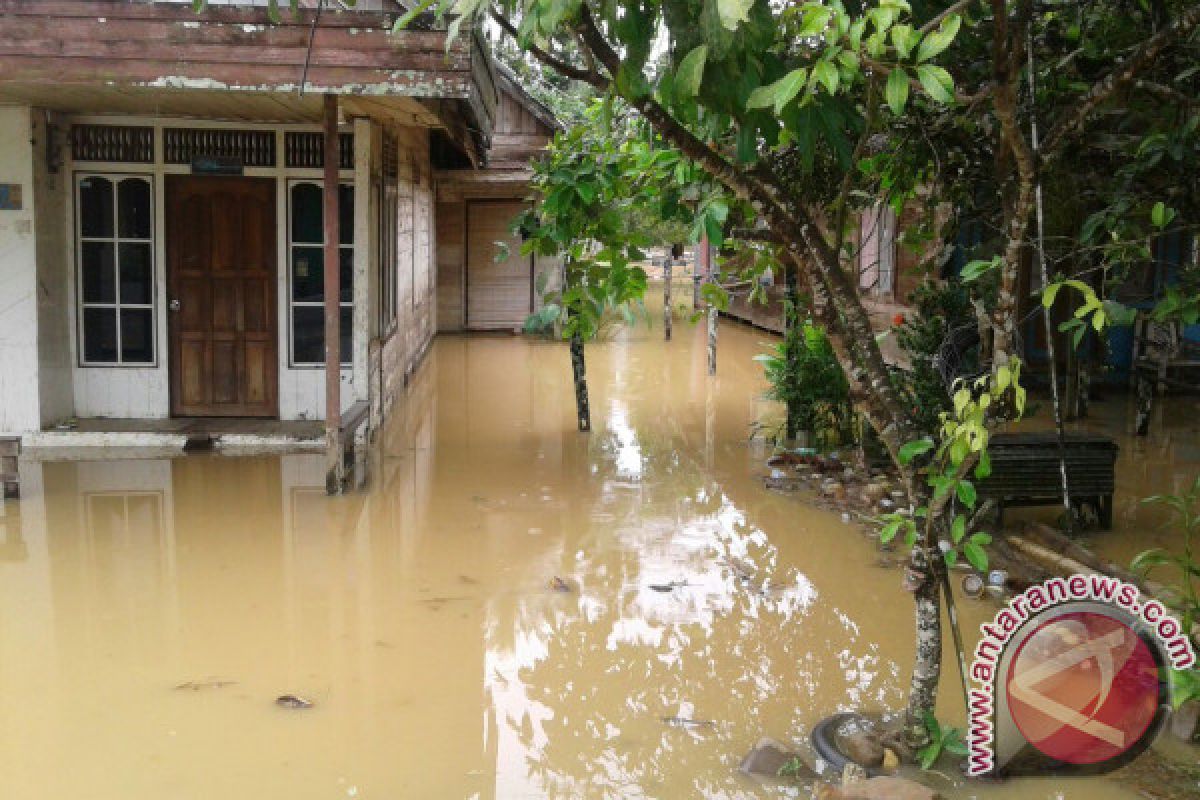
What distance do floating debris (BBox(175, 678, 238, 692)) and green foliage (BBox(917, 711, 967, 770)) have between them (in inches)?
121

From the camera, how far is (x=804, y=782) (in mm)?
4973

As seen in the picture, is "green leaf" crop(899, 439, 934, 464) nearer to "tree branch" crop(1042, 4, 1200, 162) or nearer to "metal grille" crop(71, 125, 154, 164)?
"tree branch" crop(1042, 4, 1200, 162)

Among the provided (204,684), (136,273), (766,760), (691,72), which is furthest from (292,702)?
(136,273)

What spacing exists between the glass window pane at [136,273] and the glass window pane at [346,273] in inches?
65.1

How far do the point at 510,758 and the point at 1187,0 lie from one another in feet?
16.7

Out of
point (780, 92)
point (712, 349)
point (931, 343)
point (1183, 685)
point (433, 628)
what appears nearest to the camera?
point (780, 92)

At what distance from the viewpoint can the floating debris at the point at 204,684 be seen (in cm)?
579

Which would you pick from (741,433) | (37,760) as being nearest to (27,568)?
(37,760)

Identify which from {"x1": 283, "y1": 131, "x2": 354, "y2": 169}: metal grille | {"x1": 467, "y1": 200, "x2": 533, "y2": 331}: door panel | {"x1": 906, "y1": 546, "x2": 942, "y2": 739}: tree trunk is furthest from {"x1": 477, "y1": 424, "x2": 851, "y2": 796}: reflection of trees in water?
{"x1": 467, "y1": 200, "x2": 533, "y2": 331}: door panel

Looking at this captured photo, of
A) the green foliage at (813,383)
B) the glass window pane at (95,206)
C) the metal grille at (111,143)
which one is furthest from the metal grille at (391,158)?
the green foliage at (813,383)

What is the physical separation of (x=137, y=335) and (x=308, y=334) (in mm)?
1501

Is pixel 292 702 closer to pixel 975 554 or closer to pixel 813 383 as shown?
→ pixel 975 554

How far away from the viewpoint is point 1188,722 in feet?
17.4

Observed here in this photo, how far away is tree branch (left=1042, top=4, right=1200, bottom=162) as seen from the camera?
4953 millimetres
